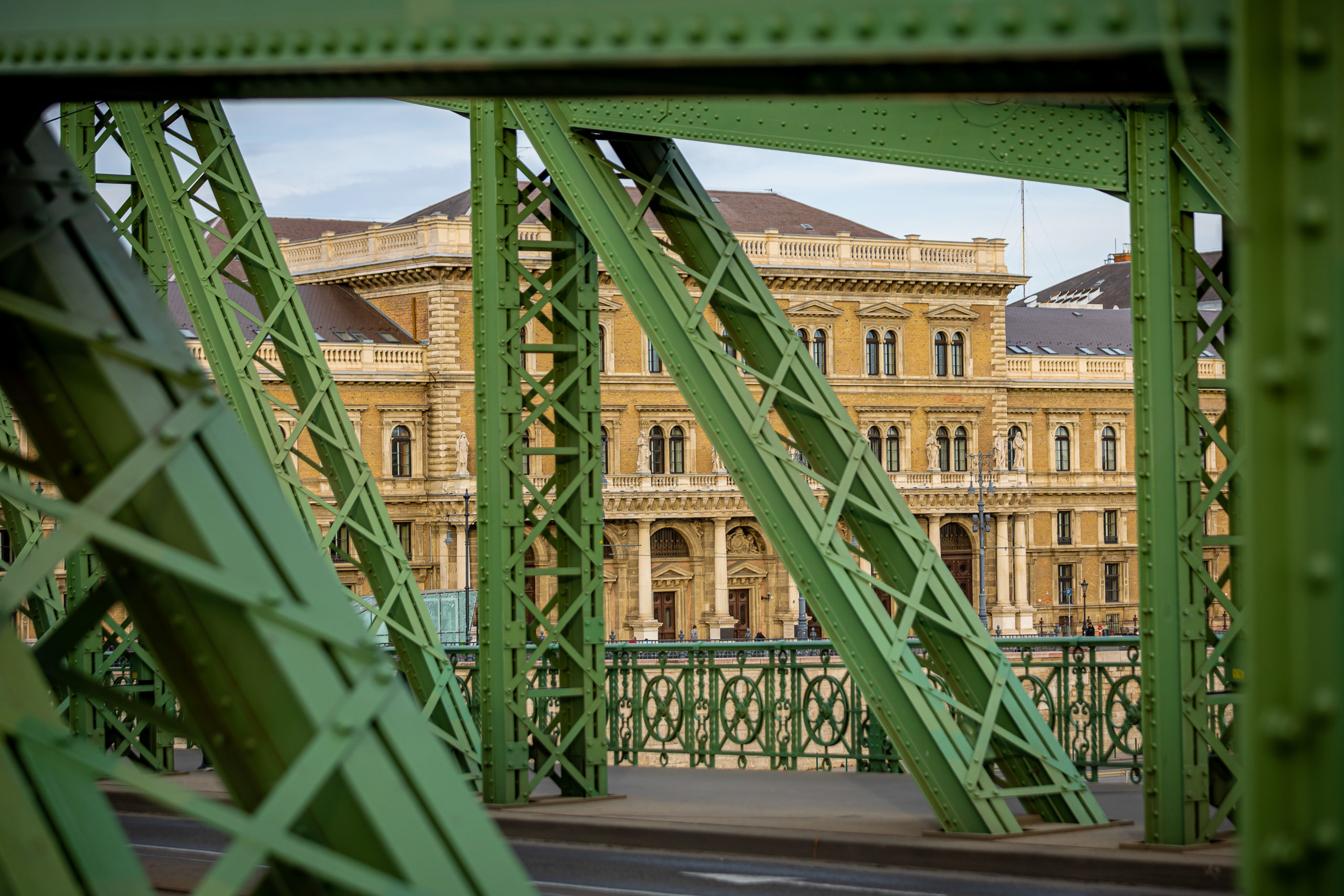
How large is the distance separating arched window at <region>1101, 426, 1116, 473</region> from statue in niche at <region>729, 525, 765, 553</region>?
55.0ft

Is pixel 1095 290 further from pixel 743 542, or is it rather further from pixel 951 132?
pixel 951 132

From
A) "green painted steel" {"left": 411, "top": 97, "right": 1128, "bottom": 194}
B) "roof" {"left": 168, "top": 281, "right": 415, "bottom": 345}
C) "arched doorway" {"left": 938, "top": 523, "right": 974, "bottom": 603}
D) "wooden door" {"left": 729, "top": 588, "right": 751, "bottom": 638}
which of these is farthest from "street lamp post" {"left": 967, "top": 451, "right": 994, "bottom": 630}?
"green painted steel" {"left": 411, "top": 97, "right": 1128, "bottom": 194}

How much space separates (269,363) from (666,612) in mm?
53828

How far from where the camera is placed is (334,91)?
2586 millimetres

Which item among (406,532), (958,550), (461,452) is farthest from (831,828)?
(958,550)

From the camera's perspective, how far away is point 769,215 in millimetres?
69000

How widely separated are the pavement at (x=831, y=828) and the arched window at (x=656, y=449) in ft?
165

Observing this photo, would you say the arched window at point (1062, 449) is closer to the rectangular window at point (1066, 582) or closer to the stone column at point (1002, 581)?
the rectangular window at point (1066, 582)

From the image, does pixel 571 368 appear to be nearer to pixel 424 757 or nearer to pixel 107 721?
pixel 107 721

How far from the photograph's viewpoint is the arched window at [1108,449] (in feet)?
229

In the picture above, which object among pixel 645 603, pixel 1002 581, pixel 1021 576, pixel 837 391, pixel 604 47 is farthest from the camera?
pixel 1021 576

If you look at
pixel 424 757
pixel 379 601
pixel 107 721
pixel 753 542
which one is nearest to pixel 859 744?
pixel 379 601

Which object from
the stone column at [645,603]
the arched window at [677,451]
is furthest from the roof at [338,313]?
the stone column at [645,603]

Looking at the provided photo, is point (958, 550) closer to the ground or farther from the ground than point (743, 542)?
closer to the ground
